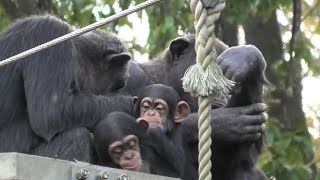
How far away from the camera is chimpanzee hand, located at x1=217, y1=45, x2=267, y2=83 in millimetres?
6035

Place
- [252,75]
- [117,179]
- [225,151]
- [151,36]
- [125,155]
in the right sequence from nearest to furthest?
[117,179], [125,155], [252,75], [225,151], [151,36]

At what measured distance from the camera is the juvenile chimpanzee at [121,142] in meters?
5.90

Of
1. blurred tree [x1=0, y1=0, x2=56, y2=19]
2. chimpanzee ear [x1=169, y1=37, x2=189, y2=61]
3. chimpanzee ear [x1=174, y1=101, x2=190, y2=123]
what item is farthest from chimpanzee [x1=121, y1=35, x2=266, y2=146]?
blurred tree [x1=0, y1=0, x2=56, y2=19]

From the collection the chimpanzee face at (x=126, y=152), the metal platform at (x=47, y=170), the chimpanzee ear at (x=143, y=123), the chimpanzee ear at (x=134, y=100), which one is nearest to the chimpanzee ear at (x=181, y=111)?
the chimpanzee ear at (x=134, y=100)

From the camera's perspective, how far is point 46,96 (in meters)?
Result: 6.18

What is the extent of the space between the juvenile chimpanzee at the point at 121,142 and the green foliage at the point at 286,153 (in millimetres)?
3850

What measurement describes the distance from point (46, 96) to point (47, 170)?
2030mm

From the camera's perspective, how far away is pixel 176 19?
10.9 meters

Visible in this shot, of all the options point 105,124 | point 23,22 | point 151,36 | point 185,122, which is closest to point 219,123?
point 185,122

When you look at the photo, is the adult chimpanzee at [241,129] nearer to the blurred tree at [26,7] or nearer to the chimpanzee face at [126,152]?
the chimpanzee face at [126,152]

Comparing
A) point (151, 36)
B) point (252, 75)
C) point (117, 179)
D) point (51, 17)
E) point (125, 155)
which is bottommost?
point (117, 179)

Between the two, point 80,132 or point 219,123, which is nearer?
point 80,132

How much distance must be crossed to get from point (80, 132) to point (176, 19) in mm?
4807

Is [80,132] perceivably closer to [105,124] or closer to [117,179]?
[105,124]
